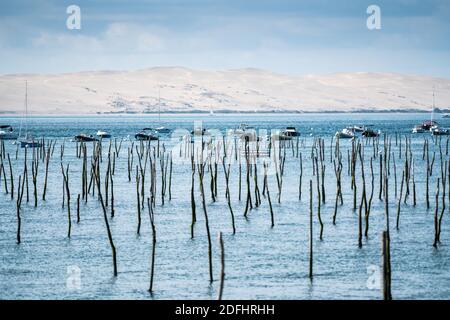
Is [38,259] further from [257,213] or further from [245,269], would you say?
[257,213]

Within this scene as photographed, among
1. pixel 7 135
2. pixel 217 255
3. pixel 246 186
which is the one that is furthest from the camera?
pixel 7 135

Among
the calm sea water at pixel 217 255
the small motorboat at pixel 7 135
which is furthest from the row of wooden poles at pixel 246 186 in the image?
the small motorboat at pixel 7 135

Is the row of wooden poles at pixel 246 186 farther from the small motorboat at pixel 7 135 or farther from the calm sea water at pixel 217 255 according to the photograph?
the small motorboat at pixel 7 135

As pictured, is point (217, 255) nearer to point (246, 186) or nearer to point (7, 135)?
point (246, 186)

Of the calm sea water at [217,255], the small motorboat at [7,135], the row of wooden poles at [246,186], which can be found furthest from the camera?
the small motorboat at [7,135]

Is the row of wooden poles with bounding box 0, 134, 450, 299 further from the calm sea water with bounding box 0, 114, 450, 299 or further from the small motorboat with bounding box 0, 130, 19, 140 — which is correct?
the small motorboat with bounding box 0, 130, 19, 140

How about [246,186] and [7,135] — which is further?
[7,135]

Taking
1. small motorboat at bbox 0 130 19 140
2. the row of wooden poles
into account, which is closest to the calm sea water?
the row of wooden poles

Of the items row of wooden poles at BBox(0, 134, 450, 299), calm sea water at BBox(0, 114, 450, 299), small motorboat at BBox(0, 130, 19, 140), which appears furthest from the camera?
small motorboat at BBox(0, 130, 19, 140)

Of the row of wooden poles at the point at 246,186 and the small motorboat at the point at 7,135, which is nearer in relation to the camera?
the row of wooden poles at the point at 246,186

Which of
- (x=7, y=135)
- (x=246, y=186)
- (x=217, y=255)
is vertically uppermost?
(x=7, y=135)

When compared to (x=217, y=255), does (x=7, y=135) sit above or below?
above

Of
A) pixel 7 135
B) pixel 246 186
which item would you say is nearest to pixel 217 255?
pixel 246 186
